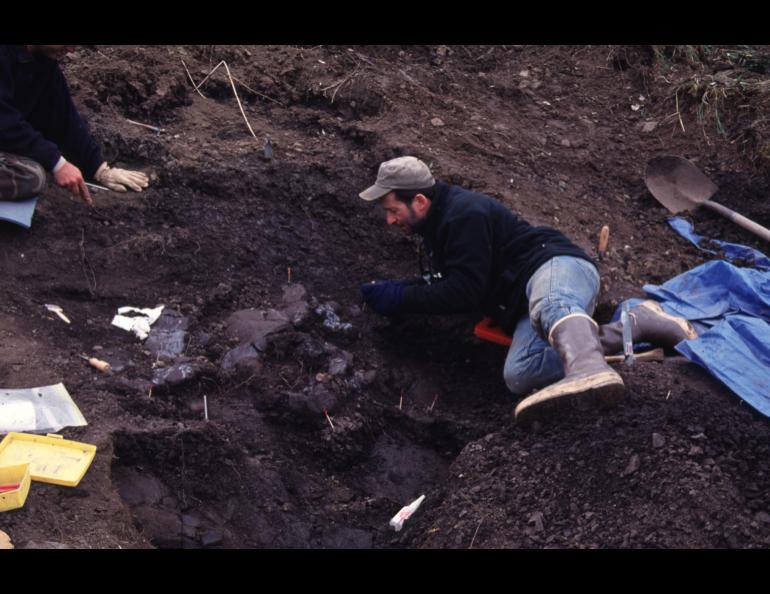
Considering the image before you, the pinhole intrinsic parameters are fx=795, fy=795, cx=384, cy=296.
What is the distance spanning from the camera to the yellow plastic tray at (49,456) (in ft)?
9.73

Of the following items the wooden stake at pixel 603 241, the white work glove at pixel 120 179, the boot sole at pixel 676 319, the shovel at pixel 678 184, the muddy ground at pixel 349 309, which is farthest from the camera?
the shovel at pixel 678 184

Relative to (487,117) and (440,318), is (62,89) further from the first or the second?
(487,117)

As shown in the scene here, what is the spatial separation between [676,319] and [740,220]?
5.20 feet

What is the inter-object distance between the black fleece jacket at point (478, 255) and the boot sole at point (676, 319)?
633 mm

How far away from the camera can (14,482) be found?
112 inches

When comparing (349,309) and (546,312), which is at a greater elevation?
(546,312)

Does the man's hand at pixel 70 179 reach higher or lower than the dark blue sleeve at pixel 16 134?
lower

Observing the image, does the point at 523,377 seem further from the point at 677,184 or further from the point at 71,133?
the point at 71,133

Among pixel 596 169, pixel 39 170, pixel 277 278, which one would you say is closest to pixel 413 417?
pixel 277 278

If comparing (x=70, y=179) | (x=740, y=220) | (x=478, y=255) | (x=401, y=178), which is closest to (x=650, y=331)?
(x=478, y=255)

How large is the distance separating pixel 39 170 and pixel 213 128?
4.82 feet

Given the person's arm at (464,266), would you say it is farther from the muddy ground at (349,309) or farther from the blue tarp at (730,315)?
the blue tarp at (730,315)

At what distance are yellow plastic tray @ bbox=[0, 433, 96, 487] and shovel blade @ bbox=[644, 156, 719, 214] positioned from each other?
437cm

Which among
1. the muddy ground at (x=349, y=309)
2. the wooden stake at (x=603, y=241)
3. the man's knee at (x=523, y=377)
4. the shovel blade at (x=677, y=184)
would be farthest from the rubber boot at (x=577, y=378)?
the shovel blade at (x=677, y=184)
